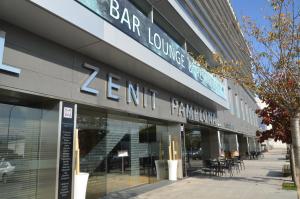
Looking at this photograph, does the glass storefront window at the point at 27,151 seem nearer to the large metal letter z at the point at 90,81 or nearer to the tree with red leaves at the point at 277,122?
the large metal letter z at the point at 90,81

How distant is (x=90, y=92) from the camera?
834 centimetres

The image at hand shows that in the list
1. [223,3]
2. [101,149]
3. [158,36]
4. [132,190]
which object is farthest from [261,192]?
[223,3]

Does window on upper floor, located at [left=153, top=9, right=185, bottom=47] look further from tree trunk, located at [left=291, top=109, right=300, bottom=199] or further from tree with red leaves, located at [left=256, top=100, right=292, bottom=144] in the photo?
tree trunk, located at [left=291, top=109, right=300, bottom=199]

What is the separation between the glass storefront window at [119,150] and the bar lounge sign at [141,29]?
280 cm

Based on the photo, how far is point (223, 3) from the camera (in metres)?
27.1

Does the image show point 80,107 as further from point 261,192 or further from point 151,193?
point 261,192

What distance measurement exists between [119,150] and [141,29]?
4510 mm

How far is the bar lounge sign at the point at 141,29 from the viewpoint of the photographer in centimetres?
800

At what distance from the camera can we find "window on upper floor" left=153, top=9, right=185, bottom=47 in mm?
14074

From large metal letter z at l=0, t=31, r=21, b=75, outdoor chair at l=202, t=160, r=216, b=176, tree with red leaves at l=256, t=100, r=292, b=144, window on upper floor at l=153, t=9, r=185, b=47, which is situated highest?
window on upper floor at l=153, t=9, r=185, b=47

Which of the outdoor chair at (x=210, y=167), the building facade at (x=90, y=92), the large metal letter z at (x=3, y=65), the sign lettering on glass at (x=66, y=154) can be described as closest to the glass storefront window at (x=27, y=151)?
the building facade at (x=90, y=92)

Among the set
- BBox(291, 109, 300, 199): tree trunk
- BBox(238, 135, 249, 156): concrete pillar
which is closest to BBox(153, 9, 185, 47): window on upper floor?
BBox(291, 109, 300, 199): tree trunk

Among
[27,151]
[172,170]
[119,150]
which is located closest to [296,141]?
[119,150]

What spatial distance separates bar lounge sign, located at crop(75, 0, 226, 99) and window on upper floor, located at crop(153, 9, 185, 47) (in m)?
1.97
